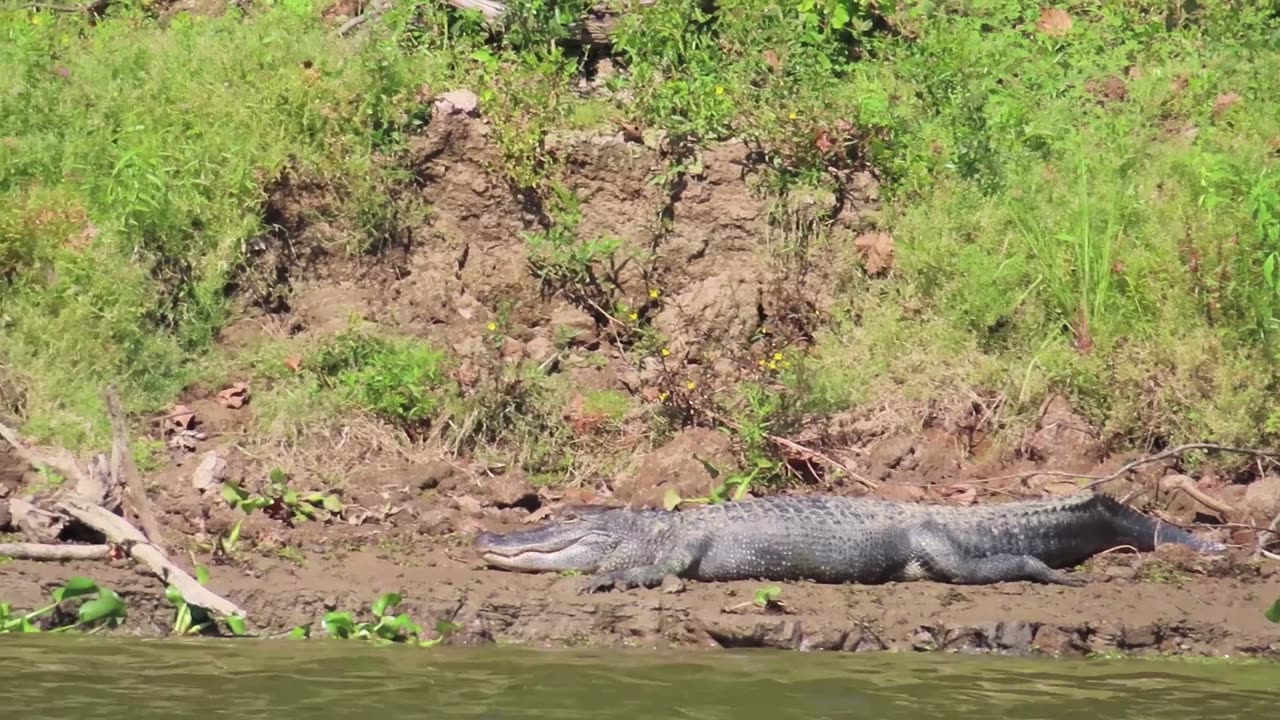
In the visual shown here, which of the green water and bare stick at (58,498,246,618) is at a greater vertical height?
the green water

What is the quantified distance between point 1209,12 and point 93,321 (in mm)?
7269

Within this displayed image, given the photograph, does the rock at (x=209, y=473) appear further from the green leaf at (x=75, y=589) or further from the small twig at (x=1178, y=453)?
the small twig at (x=1178, y=453)

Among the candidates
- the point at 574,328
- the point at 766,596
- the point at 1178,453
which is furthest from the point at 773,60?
the point at 766,596

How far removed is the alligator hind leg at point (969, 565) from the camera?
311 inches

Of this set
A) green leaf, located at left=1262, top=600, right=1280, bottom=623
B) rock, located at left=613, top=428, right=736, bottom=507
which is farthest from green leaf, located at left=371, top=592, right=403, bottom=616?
green leaf, located at left=1262, top=600, right=1280, bottom=623

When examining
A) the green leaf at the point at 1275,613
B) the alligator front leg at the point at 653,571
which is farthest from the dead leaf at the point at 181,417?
the green leaf at the point at 1275,613

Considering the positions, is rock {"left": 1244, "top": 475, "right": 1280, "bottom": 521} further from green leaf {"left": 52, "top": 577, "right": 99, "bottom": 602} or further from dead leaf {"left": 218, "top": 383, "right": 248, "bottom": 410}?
green leaf {"left": 52, "top": 577, "right": 99, "bottom": 602}

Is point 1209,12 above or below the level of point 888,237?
above

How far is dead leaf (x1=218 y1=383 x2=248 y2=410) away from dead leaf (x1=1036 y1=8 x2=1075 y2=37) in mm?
5714

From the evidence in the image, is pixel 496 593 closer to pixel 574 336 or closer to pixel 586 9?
pixel 574 336

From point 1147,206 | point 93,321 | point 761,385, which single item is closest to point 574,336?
point 761,385

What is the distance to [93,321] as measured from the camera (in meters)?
9.41

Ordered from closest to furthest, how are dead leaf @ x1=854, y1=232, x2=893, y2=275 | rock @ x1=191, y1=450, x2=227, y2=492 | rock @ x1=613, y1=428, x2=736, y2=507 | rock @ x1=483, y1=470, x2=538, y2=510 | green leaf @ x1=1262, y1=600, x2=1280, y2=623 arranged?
1. green leaf @ x1=1262, y1=600, x2=1280, y2=623
2. rock @ x1=191, y1=450, x2=227, y2=492
3. rock @ x1=483, y1=470, x2=538, y2=510
4. rock @ x1=613, y1=428, x2=736, y2=507
5. dead leaf @ x1=854, y1=232, x2=893, y2=275

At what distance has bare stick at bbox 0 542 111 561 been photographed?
288 inches
